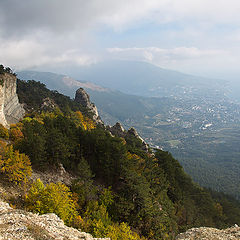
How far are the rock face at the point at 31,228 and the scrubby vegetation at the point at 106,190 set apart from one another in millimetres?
3585

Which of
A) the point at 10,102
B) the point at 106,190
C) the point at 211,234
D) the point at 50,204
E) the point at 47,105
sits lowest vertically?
the point at 211,234

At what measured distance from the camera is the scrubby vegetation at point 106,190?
21.2 m

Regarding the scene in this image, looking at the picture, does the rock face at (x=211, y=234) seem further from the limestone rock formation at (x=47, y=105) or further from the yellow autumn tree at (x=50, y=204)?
the limestone rock formation at (x=47, y=105)

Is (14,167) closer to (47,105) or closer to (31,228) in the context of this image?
(31,228)

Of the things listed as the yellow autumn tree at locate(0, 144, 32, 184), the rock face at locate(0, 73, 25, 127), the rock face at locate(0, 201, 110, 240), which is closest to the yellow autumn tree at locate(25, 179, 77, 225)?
the rock face at locate(0, 201, 110, 240)

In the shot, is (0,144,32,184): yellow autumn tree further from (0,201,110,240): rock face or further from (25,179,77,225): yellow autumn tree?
(0,201,110,240): rock face

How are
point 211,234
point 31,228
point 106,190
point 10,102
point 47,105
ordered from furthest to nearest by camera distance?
point 47,105
point 10,102
point 106,190
point 211,234
point 31,228

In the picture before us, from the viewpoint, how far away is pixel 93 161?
40.1 meters

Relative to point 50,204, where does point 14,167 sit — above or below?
above

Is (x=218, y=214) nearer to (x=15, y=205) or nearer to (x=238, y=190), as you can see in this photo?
(x=15, y=205)

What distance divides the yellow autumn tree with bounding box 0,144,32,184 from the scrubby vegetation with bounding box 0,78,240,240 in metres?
0.47

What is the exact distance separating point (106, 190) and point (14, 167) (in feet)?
49.9

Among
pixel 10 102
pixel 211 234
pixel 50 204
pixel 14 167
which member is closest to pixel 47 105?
pixel 10 102

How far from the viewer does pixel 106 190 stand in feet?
102
